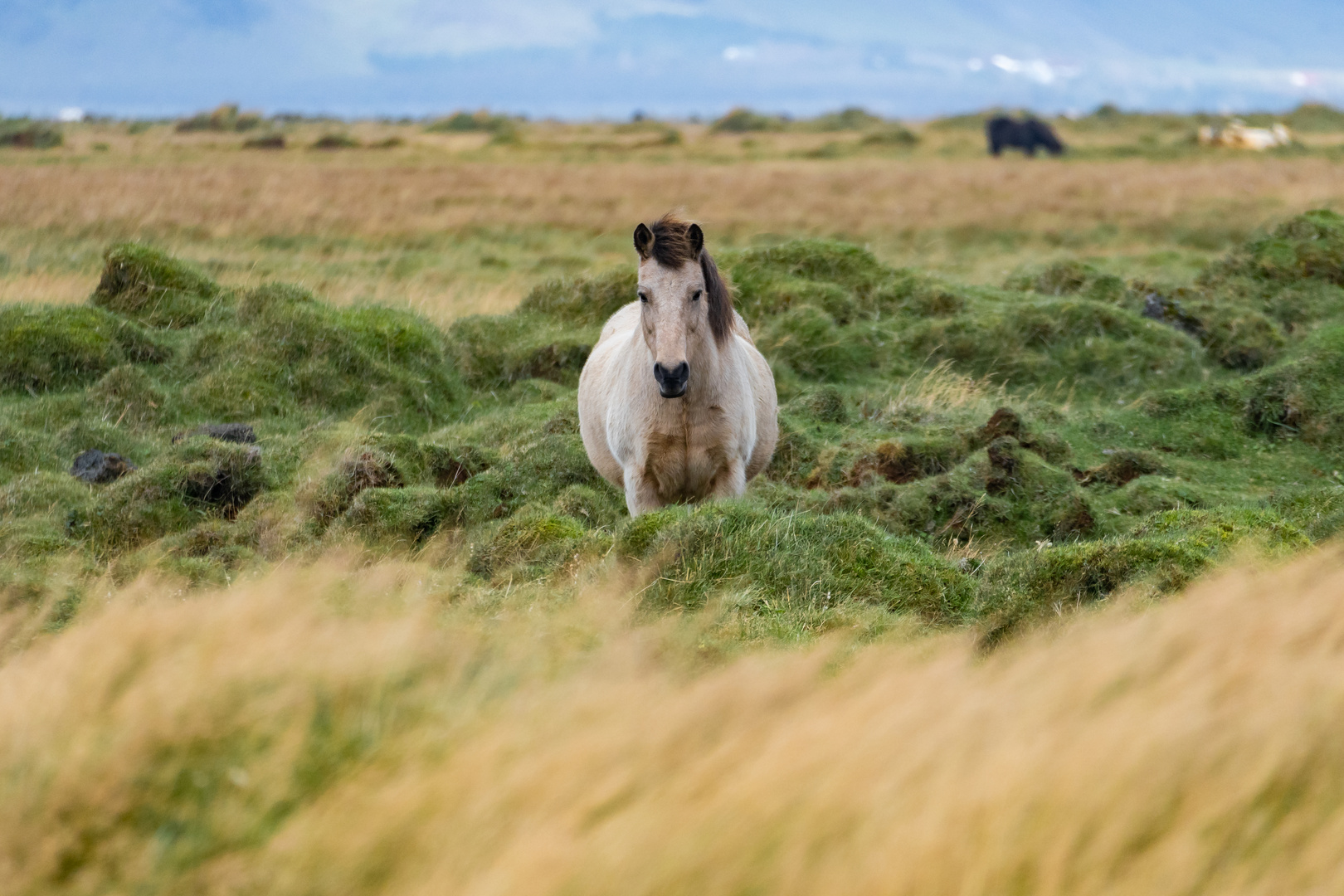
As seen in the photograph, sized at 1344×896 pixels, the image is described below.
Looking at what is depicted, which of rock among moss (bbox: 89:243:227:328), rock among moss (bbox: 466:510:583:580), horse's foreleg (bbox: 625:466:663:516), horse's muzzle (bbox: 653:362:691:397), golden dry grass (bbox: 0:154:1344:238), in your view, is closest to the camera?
rock among moss (bbox: 466:510:583:580)

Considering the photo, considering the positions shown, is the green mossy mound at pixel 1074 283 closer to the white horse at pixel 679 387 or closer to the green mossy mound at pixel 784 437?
the green mossy mound at pixel 784 437

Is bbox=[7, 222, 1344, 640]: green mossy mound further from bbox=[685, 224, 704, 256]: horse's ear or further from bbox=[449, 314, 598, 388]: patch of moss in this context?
bbox=[685, 224, 704, 256]: horse's ear

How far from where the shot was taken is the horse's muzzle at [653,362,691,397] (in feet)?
21.9

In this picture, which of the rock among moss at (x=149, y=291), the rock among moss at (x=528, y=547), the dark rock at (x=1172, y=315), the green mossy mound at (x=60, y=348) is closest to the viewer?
the rock among moss at (x=528, y=547)

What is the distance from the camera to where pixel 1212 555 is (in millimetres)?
5332

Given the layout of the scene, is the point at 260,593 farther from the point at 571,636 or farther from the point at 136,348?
the point at 136,348

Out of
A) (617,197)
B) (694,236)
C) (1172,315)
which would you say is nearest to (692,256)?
(694,236)

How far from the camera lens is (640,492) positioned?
300 inches

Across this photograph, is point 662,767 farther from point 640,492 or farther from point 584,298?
point 584,298

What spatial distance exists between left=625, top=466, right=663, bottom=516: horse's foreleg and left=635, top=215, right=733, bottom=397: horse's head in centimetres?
60

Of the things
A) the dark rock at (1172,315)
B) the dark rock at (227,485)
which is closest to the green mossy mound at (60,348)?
the dark rock at (227,485)

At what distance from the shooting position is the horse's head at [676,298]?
22.2 ft

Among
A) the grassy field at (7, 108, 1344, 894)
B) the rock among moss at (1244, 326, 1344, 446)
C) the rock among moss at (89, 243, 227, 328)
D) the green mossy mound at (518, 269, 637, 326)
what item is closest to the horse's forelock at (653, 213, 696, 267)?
the grassy field at (7, 108, 1344, 894)

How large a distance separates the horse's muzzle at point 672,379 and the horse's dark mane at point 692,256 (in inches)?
28.9
